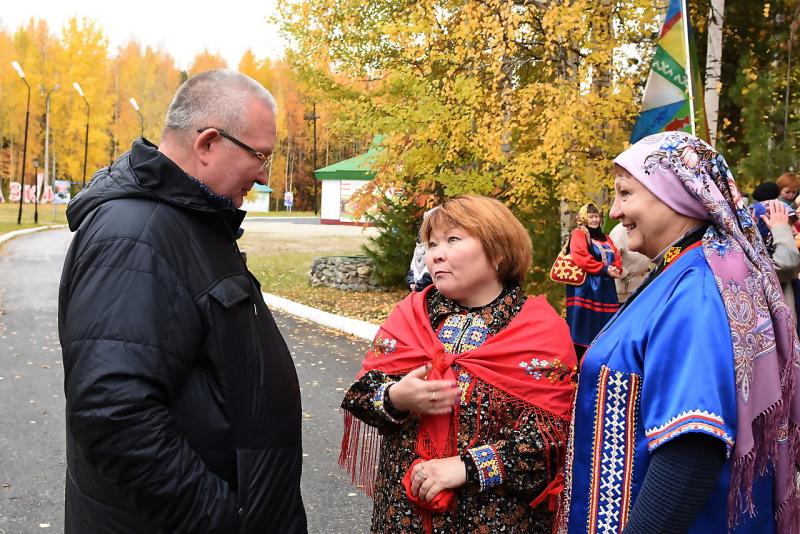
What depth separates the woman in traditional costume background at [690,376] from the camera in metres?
1.66

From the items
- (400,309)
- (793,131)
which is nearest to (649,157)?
(400,309)

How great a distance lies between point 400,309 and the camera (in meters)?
2.59

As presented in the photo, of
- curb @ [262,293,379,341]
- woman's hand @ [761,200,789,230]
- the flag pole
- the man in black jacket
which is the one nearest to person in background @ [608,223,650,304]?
the flag pole

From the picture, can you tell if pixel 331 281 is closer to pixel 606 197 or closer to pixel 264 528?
pixel 606 197

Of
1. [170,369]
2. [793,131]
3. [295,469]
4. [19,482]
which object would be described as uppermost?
[793,131]

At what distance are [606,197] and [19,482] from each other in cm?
776

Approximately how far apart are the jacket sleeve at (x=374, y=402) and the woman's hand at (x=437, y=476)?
17 cm

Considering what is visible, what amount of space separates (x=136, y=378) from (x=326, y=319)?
10.2m

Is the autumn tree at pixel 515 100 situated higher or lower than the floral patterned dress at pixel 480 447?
higher

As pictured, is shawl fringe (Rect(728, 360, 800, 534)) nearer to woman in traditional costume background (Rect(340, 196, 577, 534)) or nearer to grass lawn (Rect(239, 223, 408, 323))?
woman in traditional costume background (Rect(340, 196, 577, 534))

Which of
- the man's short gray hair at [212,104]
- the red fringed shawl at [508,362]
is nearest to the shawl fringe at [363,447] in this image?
the red fringed shawl at [508,362]

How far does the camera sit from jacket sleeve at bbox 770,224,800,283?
5.11 m

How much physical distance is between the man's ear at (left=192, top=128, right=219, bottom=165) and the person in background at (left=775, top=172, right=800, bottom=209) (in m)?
6.20

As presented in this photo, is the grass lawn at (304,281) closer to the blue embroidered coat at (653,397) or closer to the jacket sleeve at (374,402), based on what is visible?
the jacket sleeve at (374,402)
